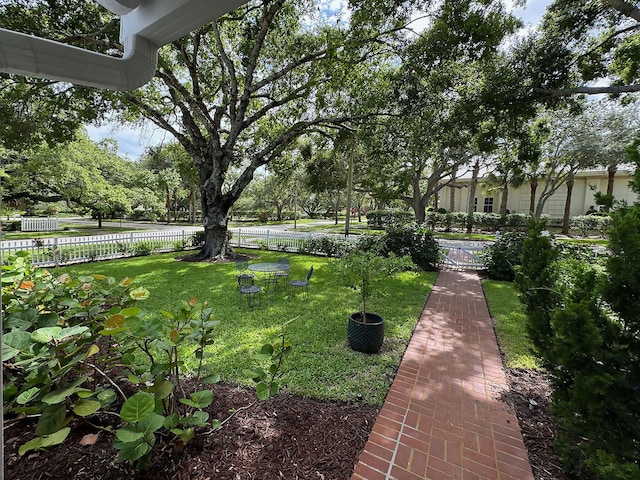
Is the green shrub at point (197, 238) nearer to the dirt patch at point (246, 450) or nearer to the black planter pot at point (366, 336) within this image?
the black planter pot at point (366, 336)

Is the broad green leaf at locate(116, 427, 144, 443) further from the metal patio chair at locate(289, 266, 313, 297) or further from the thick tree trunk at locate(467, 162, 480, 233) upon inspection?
the thick tree trunk at locate(467, 162, 480, 233)

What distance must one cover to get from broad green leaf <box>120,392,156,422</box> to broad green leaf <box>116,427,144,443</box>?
6cm

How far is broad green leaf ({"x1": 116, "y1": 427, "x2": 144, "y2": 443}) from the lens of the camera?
146cm

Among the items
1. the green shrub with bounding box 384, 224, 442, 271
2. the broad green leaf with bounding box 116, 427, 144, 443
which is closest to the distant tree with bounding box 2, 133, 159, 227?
the green shrub with bounding box 384, 224, 442, 271

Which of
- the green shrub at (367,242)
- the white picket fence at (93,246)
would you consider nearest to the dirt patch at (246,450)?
the green shrub at (367,242)

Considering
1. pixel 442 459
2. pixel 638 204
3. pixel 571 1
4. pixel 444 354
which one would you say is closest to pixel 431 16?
pixel 571 1

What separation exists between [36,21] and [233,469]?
10774 millimetres

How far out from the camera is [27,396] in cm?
159

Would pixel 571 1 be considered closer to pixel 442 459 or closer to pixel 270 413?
pixel 442 459

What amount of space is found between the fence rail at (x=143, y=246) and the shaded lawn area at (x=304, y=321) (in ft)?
3.08

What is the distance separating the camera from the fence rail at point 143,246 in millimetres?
9133

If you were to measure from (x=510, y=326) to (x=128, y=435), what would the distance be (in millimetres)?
5763

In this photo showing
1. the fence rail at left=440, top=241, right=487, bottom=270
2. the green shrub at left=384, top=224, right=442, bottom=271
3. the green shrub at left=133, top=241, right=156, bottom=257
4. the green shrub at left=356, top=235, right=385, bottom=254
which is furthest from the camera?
the green shrub at left=133, top=241, right=156, bottom=257

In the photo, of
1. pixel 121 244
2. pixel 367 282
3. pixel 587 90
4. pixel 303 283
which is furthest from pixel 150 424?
pixel 121 244
